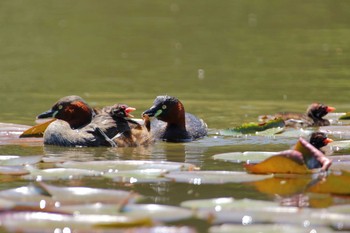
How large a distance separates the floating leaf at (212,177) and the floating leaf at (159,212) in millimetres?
1122

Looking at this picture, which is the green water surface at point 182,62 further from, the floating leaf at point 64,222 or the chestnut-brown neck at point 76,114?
the chestnut-brown neck at point 76,114

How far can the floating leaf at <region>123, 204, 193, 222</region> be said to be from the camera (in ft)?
22.1

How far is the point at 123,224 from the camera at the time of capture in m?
6.39

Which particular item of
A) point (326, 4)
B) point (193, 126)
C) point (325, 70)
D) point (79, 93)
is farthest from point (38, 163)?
point (326, 4)

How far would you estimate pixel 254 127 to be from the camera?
39.2ft

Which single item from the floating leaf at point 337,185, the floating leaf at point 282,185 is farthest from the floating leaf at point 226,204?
the floating leaf at point 282,185

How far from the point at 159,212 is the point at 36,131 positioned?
5.19 meters

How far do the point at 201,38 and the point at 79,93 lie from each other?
7.86 metres

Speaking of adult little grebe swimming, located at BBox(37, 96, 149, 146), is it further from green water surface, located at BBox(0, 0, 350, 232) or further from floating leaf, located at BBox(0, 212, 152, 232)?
floating leaf, located at BBox(0, 212, 152, 232)

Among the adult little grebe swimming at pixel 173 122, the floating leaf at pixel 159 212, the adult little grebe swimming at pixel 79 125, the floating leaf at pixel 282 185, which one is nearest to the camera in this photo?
the floating leaf at pixel 159 212

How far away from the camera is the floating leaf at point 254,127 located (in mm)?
11922

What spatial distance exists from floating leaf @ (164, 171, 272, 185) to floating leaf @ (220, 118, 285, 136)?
11.9ft

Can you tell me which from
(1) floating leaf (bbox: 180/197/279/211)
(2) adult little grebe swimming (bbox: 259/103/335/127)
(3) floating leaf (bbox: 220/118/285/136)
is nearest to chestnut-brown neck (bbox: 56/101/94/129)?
(3) floating leaf (bbox: 220/118/285/136)

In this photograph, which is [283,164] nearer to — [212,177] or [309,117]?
[212,177]
